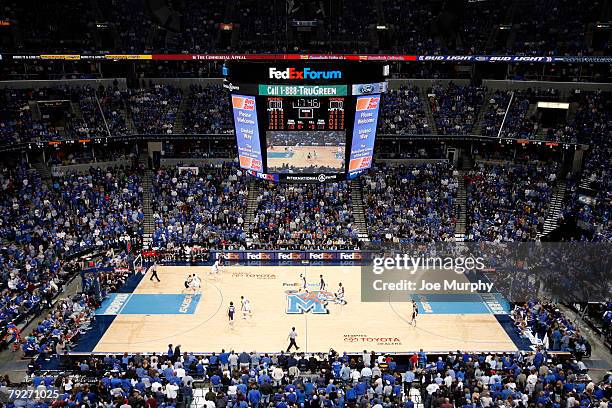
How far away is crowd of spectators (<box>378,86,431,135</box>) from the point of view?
3884cm

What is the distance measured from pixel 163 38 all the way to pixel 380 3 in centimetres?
1758

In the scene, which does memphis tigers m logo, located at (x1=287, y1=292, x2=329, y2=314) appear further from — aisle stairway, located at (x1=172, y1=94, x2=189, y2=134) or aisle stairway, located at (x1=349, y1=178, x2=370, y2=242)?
aisle stairway, located at (x1=172, y1=94, x2=189, y2=134)

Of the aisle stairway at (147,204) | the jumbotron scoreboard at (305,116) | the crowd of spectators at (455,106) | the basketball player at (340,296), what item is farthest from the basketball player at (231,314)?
the crowd of spectators at (455,106)

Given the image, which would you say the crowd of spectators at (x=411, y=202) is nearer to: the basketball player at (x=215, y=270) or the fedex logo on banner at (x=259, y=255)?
the fedex logo on banner at (x=259, y=255)

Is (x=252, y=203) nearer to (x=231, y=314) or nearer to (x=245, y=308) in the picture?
(x=245, y=308)

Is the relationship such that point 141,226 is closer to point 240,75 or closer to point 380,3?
point 240,75

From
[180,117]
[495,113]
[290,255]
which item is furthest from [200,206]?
[495,113]

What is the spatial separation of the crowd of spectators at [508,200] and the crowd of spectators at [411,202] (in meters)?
1.39

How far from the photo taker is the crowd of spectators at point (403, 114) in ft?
127

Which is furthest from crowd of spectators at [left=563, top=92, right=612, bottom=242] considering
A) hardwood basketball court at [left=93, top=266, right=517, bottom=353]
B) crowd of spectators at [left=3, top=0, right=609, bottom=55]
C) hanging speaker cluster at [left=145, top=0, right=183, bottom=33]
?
hanging speaker cluster at [left=145, top=0, right=183, bottom=33]

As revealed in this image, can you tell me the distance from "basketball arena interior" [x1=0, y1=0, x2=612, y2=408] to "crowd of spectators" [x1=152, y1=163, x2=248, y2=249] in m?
0.17

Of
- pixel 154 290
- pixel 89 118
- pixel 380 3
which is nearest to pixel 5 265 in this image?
pixel 154 290

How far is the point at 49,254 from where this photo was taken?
29000 millimetres

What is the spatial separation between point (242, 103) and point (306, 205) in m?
13.2
